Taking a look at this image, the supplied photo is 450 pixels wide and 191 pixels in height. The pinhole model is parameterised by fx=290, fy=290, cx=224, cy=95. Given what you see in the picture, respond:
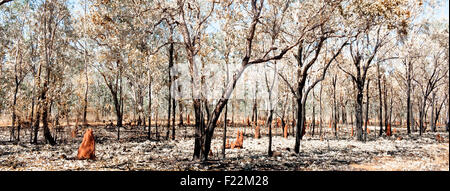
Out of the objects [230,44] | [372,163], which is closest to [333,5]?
[230,44]

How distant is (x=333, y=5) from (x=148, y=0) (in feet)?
21.0

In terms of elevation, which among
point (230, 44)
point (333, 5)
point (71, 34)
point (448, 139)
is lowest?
point (448, 139)

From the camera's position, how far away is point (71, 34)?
2002 centimetres

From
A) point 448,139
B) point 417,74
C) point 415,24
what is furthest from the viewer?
point 417,74

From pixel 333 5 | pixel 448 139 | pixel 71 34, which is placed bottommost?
pixel 448 139
